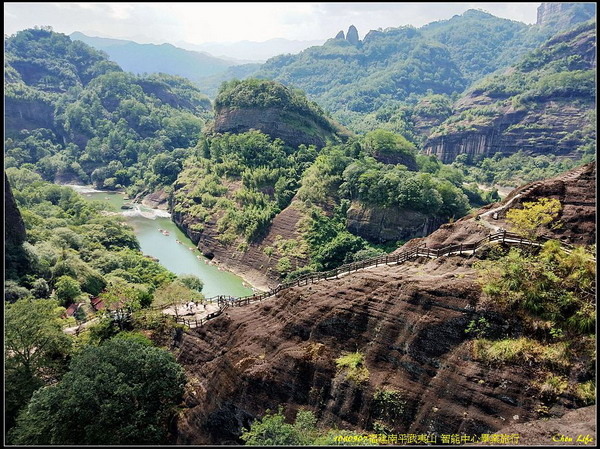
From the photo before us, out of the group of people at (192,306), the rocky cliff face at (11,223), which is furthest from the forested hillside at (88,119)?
the group of people at (192,306)

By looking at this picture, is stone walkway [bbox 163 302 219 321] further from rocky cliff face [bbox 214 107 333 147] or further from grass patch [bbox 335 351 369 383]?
rocky cliff face [bbox 214 107 333 147]

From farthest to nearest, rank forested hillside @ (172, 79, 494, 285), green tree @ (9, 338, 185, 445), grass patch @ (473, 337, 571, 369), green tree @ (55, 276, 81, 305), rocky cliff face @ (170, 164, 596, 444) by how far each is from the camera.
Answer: forested hillside @ (172, 79, 494, 285) → green tree @ (55, 276, 81, 305) → green tree @ (9, 338, 185, 445) → rocky cliff face @ (170, 164, 596, 444) → grass patch @ (473, 337, 571, 369)

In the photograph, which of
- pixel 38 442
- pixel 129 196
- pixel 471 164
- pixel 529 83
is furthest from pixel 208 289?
pixel 529 83

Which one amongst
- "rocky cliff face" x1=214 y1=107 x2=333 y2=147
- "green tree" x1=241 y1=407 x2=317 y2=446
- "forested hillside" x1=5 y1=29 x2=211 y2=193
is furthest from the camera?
"forested hillside" x1=5 y1=29 x2=211 y2=193

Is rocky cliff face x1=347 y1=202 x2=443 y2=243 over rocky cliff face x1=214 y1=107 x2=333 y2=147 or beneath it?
beneath

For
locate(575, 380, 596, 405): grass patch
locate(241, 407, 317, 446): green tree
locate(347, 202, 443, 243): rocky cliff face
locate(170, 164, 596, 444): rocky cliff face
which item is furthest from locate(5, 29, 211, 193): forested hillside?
locate(575, 380, 596, 405): grass patch

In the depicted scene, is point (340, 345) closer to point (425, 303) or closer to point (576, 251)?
point (425, 303)

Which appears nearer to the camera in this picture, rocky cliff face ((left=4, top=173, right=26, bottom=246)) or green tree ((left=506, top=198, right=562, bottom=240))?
green tree ((left=506, top=198, right=562, bottom=240))
